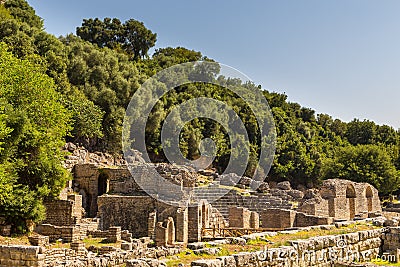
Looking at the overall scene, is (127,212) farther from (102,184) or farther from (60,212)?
(102,184)

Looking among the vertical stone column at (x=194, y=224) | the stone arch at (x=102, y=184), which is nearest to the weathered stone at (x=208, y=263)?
the vertical stone column at (x=194, y=224)

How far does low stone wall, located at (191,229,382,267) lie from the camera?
7418mm

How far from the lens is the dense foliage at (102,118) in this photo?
2011cm

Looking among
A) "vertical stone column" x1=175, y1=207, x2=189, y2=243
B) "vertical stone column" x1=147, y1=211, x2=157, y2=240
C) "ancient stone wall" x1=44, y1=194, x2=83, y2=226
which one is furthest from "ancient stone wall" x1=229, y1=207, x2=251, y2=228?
"ancient stone wall" x1=44, y1=194, x2=83, y2=226

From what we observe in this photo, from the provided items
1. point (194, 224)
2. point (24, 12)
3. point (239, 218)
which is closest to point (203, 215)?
point (239, 218)

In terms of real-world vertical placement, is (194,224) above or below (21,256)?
below

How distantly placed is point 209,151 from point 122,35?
19926 millimetres

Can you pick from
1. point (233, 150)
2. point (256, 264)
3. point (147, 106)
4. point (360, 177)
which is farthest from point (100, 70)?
point (256, 264)

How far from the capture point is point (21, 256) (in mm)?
8758

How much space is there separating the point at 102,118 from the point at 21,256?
2931cm

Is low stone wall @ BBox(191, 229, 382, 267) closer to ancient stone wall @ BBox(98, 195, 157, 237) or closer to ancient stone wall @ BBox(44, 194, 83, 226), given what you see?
ancient stone wall @ BBox(98, 195, 157, 237)

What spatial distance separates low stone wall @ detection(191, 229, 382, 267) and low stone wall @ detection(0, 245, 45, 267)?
10.7 ft

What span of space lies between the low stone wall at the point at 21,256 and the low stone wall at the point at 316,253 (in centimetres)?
327

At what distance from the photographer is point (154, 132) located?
41656 millimetres
